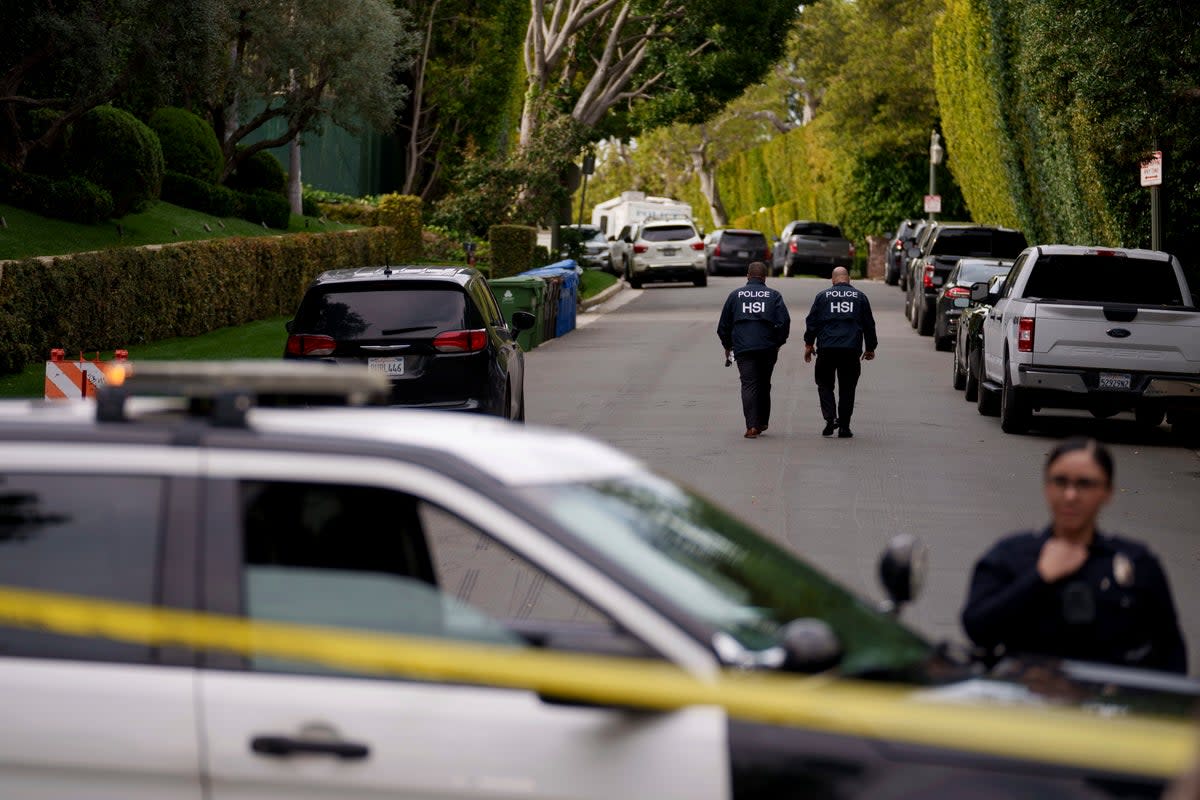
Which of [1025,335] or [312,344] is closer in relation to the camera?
[312,344]

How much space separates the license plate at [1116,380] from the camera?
18.0 m

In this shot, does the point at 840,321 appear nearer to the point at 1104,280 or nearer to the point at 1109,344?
the point at 1109,344

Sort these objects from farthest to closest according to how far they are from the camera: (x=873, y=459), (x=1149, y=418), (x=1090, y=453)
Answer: (x=1149, y=418)
(x=873, y=459)
(x=1090, y=453)

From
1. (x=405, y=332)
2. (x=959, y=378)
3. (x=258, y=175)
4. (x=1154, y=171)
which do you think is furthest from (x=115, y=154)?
(x=1154, y=171)

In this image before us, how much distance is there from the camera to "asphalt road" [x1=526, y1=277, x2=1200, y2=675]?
475 inches

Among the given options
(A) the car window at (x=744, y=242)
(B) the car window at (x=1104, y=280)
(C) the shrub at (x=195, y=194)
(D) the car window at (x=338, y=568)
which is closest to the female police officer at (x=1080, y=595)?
(D) the car window at (x=338, y=568)

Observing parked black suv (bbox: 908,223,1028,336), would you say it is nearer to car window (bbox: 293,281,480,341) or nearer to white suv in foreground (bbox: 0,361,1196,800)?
car window (bbox: 293,281,480,341)

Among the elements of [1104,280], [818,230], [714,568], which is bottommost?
[818,230]

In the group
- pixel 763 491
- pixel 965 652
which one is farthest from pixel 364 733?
pixel 763 491

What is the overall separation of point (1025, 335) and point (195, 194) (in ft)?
70.2

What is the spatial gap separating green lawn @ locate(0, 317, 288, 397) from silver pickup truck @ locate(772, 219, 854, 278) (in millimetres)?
28427

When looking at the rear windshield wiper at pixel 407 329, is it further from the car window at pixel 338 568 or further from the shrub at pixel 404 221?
the shrub at pixel 404 221

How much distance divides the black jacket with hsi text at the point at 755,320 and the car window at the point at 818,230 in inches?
1514

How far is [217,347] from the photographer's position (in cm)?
2598
